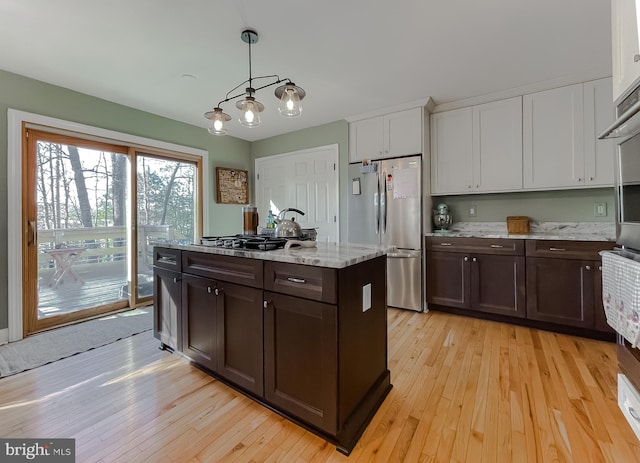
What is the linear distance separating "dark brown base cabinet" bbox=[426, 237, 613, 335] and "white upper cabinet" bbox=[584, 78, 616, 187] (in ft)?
2.24

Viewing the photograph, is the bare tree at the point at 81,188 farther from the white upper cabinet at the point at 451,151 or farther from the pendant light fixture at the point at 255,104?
the white upper cabinet at the point at 451,151

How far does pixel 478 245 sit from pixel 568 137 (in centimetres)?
131

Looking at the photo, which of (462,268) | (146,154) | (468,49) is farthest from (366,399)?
(146,154)

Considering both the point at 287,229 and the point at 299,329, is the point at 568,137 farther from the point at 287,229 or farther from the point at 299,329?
the point at 299,329

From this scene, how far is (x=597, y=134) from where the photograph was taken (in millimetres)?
2602

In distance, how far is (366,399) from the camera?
1540mm

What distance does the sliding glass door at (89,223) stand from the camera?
2.79 metres

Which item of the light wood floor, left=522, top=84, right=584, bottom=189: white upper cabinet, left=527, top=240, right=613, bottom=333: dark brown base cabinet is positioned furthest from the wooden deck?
left=522, top=84, right=584, bottom=189: white upper cabinet

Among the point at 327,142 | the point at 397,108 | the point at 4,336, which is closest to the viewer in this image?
the point at 4,336

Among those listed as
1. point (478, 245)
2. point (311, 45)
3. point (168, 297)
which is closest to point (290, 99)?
point (311, 45)

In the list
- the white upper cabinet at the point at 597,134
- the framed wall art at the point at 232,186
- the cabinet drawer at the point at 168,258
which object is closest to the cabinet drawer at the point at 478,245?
the white upper cabinet at the point at 597,134

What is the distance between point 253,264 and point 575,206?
132 inches

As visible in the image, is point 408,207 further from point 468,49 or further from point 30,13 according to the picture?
point 30,13

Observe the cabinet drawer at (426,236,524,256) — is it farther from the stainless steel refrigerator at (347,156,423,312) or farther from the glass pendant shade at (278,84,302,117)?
the glass pendant shade at (278,84,302,117)
